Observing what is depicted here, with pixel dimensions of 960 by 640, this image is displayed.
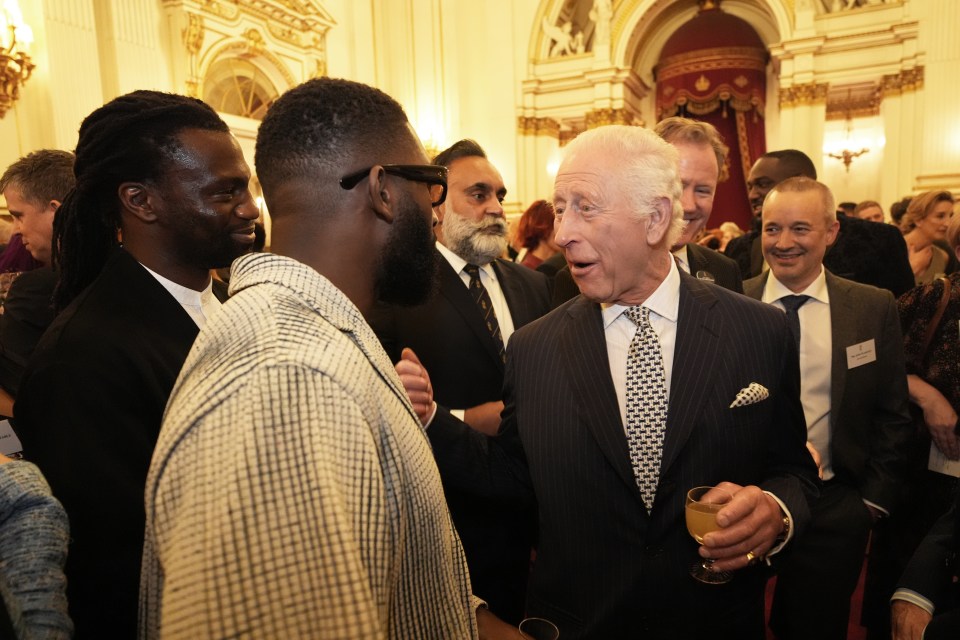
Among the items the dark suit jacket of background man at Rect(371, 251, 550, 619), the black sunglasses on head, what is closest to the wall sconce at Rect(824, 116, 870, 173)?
the dark suit jacket of background man at Rect(371, 251, 550, 619)

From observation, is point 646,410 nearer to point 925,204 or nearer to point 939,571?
→ point 939,571

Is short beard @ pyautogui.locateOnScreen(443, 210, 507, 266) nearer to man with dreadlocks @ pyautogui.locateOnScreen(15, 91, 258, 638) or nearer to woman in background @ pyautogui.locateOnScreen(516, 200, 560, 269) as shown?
man with dreadlocks @ pyautogui.locateOnScreen(15, 91, 258, 638)

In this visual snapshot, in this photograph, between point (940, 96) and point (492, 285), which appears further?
point (940, 96)

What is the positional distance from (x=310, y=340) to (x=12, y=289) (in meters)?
2.46

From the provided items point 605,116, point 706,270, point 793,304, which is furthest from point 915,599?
point 605,116

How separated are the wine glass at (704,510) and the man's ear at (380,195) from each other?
0.94m

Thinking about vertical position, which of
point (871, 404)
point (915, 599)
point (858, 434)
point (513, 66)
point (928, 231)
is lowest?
point (915, 599)

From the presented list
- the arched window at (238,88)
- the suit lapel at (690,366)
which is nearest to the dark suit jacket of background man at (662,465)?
the suit lapel at (690,366)

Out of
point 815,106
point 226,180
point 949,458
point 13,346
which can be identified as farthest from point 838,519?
point 815,106

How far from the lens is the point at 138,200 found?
1736 millimetres

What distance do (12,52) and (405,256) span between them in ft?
23.8

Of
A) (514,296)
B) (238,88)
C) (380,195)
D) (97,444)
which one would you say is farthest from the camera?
(238,88)

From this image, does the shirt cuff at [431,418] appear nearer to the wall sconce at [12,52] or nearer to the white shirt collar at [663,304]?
the white shirt collar at [663,304]

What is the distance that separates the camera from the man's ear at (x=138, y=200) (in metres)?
1.73
